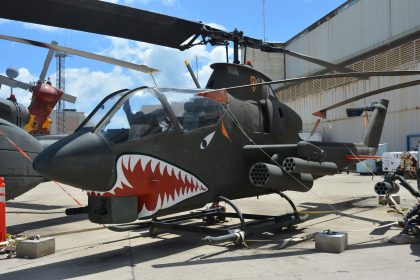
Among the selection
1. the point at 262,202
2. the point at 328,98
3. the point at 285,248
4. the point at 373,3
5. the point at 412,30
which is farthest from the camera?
the point at 328,98

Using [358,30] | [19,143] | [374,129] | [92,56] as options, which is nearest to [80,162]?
[92,56]

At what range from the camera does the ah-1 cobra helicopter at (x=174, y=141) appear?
234 inches

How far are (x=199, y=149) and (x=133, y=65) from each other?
249cm

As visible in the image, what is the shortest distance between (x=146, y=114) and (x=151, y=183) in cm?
106

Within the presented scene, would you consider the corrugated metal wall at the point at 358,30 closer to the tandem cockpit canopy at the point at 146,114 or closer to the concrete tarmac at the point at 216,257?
the concrete tarmac at the point at 216,257

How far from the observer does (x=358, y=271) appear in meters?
5.38

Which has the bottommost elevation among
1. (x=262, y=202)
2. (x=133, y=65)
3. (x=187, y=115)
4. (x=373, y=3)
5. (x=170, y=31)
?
(x=262, y=202)

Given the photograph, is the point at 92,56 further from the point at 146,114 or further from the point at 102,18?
the point at 146,114

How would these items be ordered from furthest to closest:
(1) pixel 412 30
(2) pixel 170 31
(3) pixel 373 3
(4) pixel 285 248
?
(3) pixel 373 3
(1) pixel 412 30
(2) pixel 170 31
(4) pixel 285 248

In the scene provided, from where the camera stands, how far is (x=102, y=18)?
24.3ft

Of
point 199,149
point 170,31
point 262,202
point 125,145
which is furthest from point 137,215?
point 262,202

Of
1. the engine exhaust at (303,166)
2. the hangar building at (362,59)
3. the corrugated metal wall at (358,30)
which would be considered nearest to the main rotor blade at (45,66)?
the hangar building at (362,59)

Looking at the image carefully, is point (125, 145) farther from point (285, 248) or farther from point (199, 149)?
point (285, 248)

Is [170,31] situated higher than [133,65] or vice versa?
[170,31]
